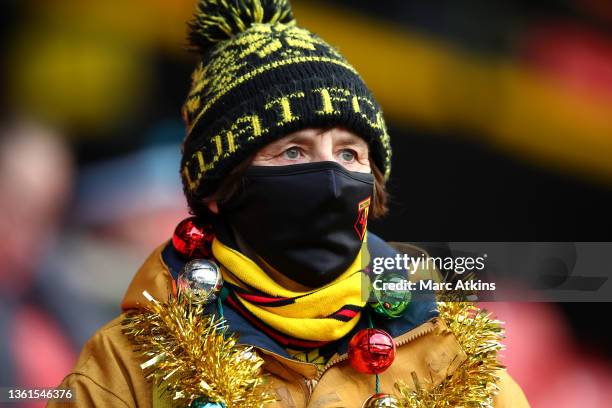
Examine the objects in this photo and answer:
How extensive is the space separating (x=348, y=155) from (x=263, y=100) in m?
0.26

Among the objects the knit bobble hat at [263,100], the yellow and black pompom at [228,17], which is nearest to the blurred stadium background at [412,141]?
the yellow and black pompom at [228,17]

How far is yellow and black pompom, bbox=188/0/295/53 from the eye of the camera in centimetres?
229

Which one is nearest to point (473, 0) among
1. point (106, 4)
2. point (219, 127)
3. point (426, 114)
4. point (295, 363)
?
point (426, 114)

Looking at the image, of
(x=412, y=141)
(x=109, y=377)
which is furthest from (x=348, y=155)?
(x=412, y=141)

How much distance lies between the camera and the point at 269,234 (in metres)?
2.00

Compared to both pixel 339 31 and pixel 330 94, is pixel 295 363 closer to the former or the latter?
pixel 330 94

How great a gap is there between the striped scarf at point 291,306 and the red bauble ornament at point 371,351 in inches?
3.0

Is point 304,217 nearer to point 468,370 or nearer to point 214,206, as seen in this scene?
point 214,206

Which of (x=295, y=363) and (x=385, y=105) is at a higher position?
(x=385, y=105)

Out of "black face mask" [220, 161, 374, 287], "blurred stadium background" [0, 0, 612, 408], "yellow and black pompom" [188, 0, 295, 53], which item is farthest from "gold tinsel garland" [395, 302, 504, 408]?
"blurred stadium background" [0, 0, 612, 408]

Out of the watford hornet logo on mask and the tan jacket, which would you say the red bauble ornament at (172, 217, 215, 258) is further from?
the watford hornet logo on mask

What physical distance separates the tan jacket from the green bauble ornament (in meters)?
0.07

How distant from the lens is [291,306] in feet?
6.53

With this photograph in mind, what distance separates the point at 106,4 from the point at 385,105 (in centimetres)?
118
